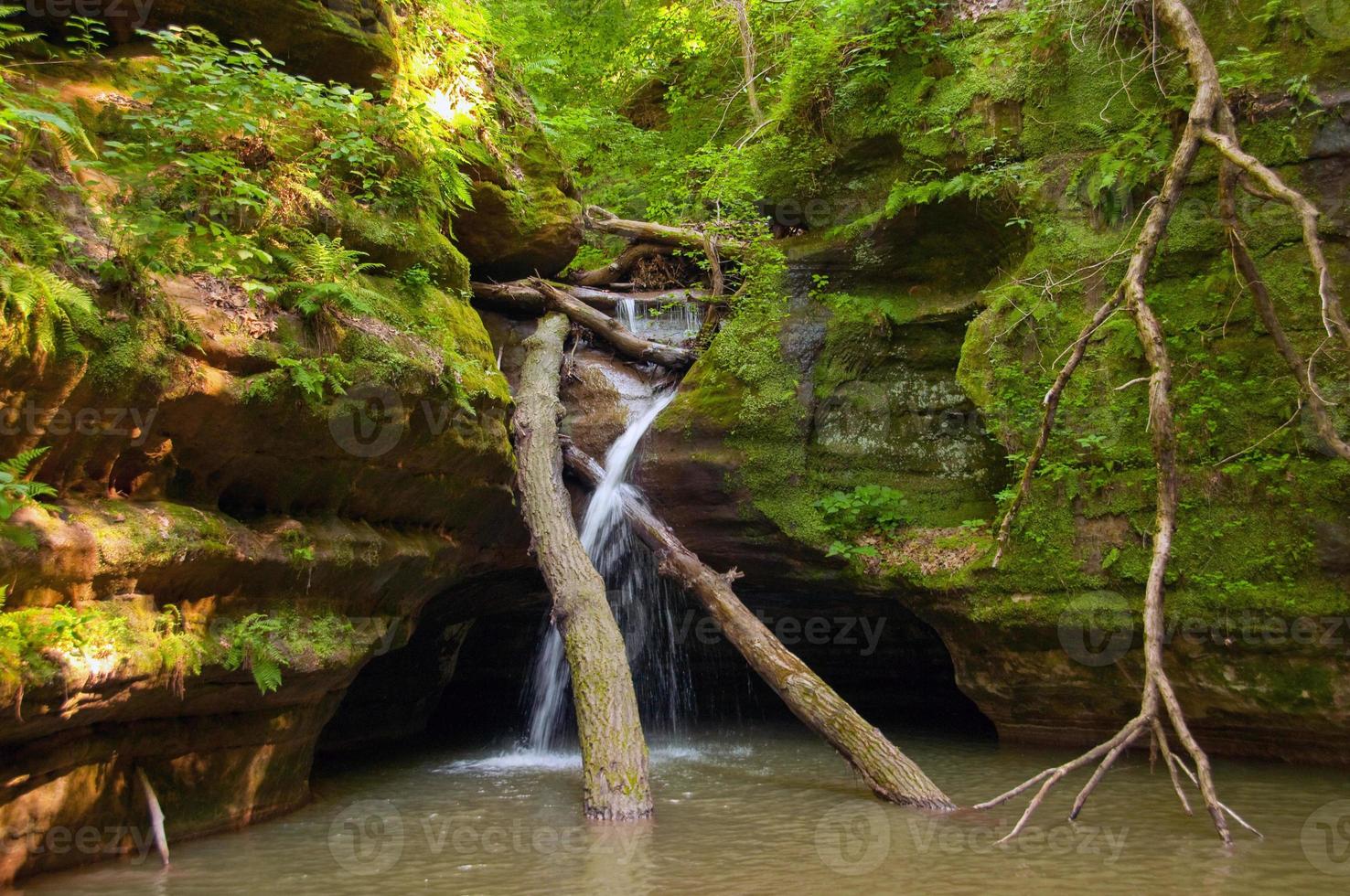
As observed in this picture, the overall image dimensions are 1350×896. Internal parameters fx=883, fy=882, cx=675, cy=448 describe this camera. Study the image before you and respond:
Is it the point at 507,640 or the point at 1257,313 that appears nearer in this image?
the point at 1257,313

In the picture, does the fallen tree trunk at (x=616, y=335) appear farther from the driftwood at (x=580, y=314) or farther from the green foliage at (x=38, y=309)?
the green foliage at (x=38, y=309)

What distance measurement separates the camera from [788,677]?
7.82 m

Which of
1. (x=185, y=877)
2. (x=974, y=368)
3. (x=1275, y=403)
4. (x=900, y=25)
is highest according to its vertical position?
(x=900, y=25)

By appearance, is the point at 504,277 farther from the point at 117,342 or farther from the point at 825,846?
the point at 825,846

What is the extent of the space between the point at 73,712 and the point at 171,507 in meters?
1.34

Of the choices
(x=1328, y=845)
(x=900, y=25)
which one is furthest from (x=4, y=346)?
(x=900, y=25)

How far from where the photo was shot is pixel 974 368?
9.32m

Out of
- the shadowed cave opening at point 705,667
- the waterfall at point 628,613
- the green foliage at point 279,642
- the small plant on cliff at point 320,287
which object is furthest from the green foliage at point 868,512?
the small plant on cliff at point 320,287

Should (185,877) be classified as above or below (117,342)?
below

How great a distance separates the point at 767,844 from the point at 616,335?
7.62 meters

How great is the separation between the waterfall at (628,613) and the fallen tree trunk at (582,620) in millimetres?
956

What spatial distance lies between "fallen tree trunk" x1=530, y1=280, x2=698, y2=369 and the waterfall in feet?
1.98

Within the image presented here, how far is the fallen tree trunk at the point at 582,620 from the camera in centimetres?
670

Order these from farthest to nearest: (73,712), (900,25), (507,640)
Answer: (507,640)
(900,25)
(73,712)
